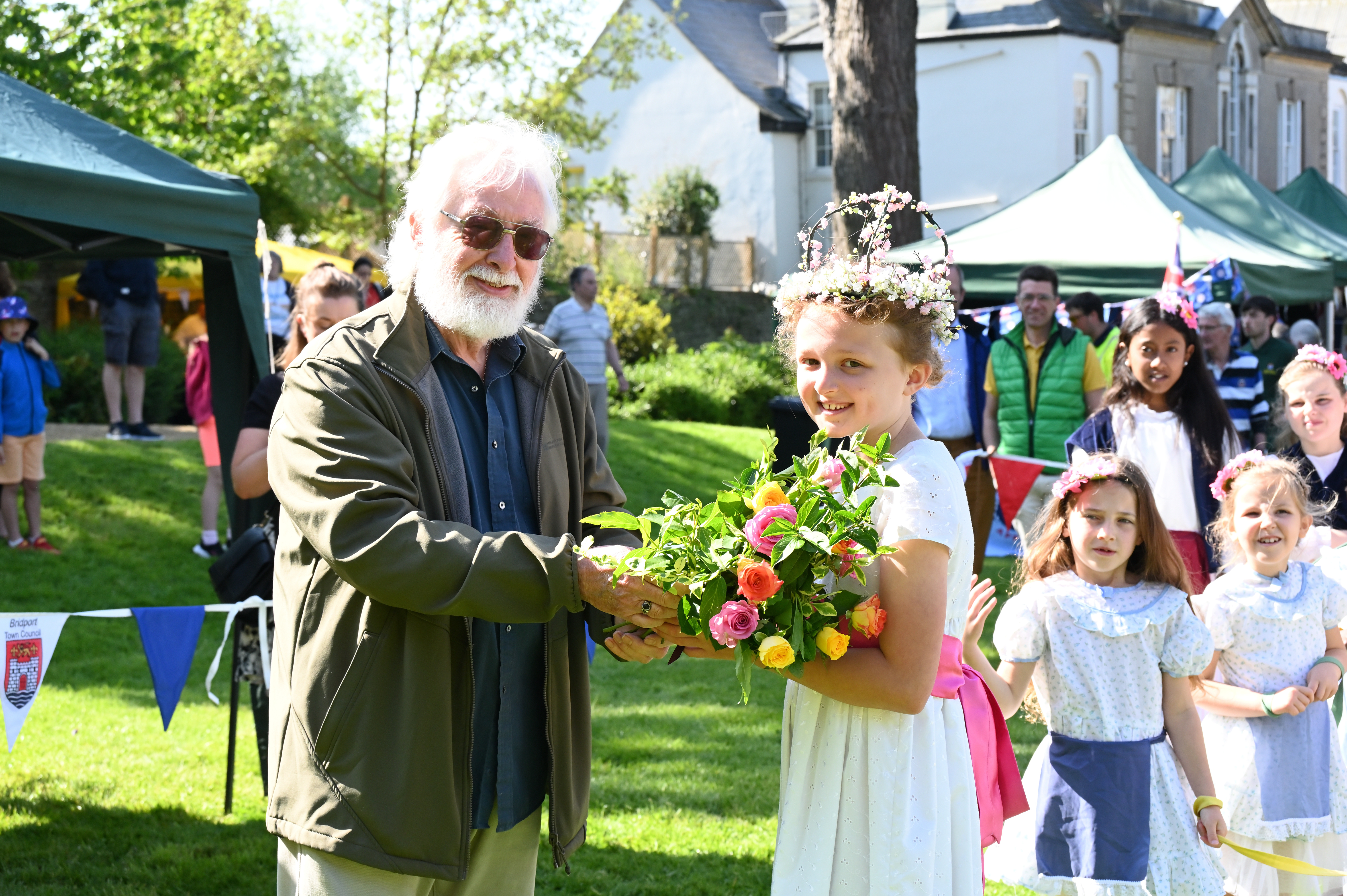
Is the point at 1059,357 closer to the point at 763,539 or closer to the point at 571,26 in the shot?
the point at 763,539

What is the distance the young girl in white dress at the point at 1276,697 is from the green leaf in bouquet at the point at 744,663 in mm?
2212

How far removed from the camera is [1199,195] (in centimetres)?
1455

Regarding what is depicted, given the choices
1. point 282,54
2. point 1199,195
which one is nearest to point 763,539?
point 1199,195

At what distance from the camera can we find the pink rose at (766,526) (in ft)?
7.56

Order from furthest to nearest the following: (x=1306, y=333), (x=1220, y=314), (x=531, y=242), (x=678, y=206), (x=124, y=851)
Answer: (x=678, y=206), (x=1306, y=333), (x=1220, y=314), (x=124, y=851), (x=531, y=242)

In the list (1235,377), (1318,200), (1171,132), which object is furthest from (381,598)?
(1171,132)

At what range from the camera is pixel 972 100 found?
84.9 feet

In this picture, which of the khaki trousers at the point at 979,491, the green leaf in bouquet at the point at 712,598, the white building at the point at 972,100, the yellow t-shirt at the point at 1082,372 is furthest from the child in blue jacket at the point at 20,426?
the white building at the point at 972,100

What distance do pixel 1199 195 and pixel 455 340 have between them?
13699 mm

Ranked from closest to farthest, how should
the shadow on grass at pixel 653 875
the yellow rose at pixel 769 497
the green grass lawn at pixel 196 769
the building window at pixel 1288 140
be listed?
the yellow rose at pixel 769 497 → the shadow on grass at pixel 653 875 → the green grass lawn at pixel 196 769 → the building window at pixel 1288 140

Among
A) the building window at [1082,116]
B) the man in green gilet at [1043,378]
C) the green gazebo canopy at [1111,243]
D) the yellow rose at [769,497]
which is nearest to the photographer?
the yellow rose at [769,497]

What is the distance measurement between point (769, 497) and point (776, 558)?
140mm

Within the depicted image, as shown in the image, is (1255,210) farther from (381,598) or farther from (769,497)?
(381,598)

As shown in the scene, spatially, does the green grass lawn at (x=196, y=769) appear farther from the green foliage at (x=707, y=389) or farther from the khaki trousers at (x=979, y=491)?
the green foliage at (x=707, y=389)
